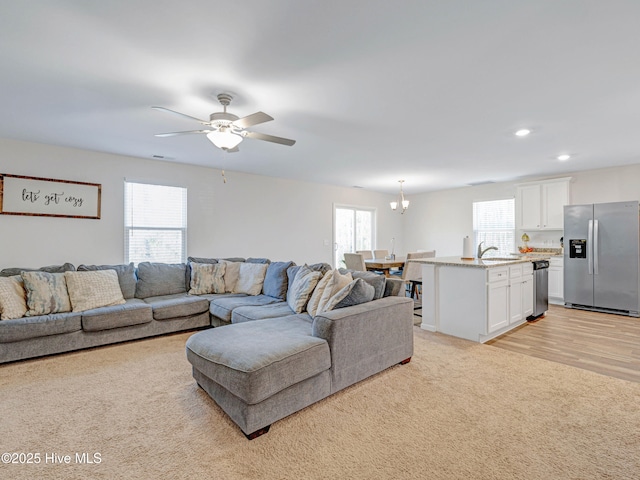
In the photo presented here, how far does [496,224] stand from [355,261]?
11.8 ft

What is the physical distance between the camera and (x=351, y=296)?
2725 mm

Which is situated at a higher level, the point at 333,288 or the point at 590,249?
the point at 590,249

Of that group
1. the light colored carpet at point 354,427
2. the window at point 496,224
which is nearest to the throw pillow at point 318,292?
the light colored carpet at point 354,427

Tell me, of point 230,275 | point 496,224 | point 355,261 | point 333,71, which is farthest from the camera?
point 496,224

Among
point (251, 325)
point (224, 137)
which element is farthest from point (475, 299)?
point (224, 137)

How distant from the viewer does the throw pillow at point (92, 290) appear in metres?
3.53

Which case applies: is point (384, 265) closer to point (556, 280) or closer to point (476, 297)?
point (476, 297)

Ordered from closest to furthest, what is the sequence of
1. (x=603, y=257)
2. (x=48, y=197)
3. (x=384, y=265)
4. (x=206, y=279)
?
(x=48, y=197)
(x=206, y=279)
(x=603, y=257)
(x=384, y=265)

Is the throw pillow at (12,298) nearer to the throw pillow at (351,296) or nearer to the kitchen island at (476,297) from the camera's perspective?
the throw pillow at (351,296)

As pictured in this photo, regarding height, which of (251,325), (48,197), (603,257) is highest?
(48,197)

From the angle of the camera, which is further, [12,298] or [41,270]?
[41,270]

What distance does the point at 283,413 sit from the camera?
2064mm

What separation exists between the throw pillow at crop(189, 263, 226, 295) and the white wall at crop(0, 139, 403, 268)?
0.83m

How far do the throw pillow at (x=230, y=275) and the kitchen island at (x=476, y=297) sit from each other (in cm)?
265
